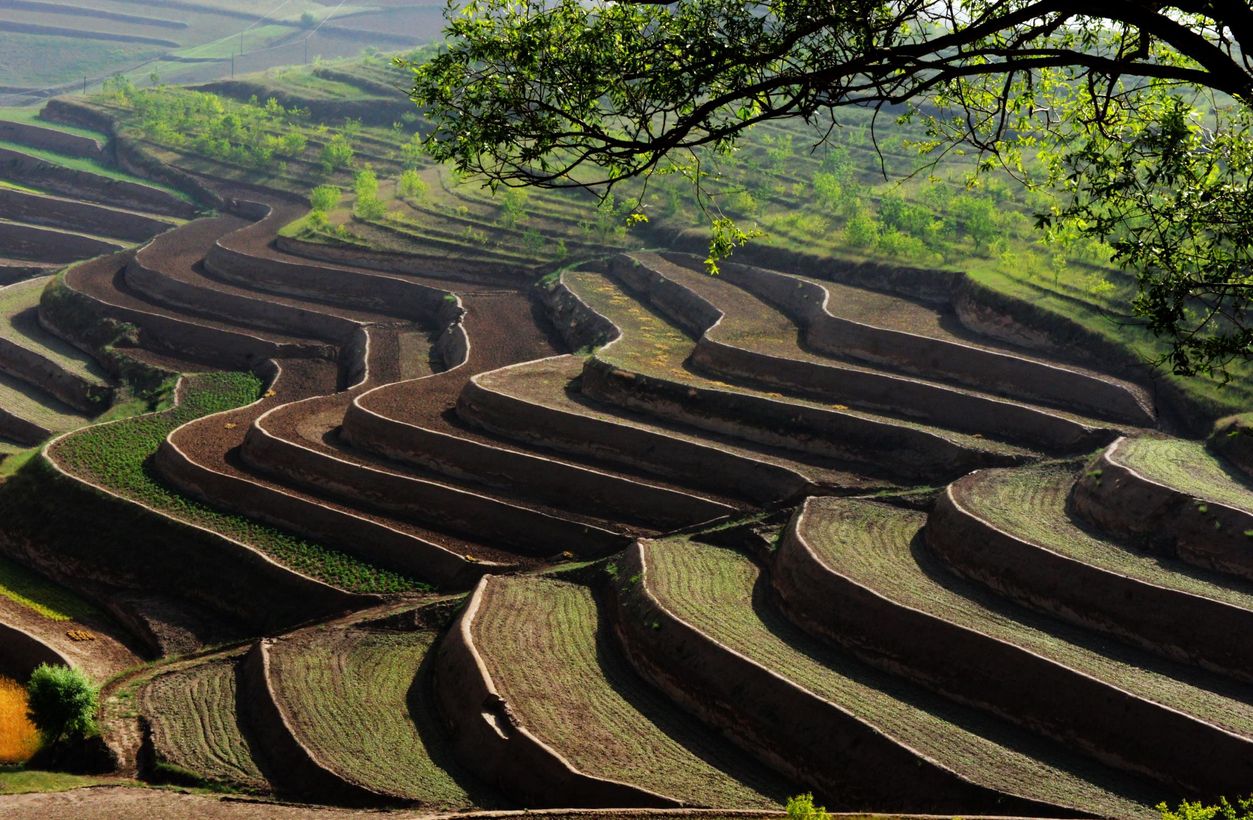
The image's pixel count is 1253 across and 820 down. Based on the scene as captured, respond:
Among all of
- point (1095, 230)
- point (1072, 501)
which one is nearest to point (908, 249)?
point (1072, 501)

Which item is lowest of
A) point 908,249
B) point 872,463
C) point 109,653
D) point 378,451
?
point 109,653

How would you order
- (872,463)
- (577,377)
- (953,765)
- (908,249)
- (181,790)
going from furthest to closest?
(908,249) → (577,377) → (872,463) → (181,790) → (953,765)

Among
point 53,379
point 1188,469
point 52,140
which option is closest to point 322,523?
point 1188,469

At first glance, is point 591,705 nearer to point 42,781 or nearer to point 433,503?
point 42,781

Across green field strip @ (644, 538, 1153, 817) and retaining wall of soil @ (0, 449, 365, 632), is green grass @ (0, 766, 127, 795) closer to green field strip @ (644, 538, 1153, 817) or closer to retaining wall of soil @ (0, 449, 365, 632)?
retaining wall of soil @ (0, 449, 365, 632)

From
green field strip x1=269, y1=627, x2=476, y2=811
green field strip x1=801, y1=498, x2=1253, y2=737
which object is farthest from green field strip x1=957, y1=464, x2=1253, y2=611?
green field strip x1=269, y1=627, x2=476, y2=811

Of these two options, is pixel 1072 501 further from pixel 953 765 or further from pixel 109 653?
pixel 109 653

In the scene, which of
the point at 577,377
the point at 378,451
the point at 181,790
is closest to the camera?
the point at 181,790

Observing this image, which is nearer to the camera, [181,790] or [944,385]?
[181,790]
